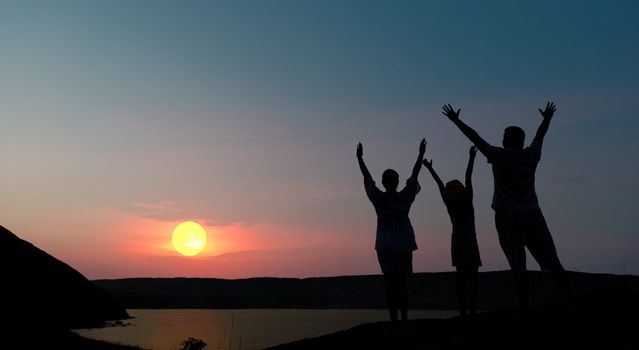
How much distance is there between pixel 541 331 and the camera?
7.34m

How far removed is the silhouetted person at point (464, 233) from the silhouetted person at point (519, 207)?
161 centimetres

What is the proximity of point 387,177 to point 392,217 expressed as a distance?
0.59 meters

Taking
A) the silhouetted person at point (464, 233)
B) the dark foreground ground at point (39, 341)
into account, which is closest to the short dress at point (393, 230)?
the silhouetted person at point (464, 233)

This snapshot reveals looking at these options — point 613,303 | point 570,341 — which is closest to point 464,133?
point 570,341

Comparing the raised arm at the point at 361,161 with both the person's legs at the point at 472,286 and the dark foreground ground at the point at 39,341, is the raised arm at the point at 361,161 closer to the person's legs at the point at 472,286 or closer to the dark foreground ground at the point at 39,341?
the person's legs at the point at 472,286

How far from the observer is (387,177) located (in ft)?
29.0

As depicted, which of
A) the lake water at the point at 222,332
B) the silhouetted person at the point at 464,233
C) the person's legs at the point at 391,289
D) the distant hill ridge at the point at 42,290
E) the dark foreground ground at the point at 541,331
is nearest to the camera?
the dark foreground ground at the point at 541,331

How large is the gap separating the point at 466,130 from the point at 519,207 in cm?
119

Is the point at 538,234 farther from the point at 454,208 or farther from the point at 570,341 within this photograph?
the point at 454,208

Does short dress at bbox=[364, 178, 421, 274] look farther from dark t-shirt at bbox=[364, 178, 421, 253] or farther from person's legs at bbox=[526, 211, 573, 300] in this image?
person's legs at bbox=[526, 211, 573, 300]

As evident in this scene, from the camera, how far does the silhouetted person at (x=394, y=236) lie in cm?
871

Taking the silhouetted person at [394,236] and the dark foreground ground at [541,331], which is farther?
the silhouetted person at [394,236]

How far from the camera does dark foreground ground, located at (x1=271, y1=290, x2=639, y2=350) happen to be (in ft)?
22.6

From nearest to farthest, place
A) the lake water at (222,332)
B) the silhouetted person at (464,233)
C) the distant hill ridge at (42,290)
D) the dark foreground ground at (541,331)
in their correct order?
the dark foreground ground at (541,331), the silhouetted person at (464,233), the distant hill ridge at (42,290), the lake water at (222,332)
